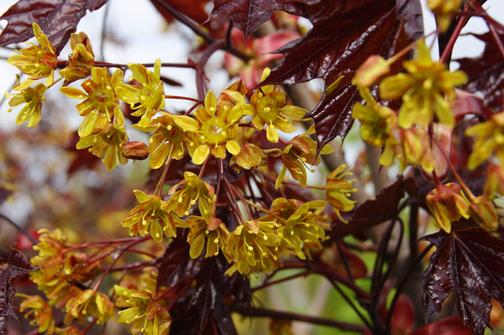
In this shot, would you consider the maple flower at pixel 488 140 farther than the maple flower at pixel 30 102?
No

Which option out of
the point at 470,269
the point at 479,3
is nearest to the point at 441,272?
the point at 470,269

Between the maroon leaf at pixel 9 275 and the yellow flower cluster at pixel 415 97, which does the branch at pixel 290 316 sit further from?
the yellow flower cluster at pixel 415 97

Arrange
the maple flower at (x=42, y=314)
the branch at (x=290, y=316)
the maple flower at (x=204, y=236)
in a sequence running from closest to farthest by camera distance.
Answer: the maple flower at (x=204, y=236) < the maple flower at (x=42, y=314) < the branch at (x=290, y=316)

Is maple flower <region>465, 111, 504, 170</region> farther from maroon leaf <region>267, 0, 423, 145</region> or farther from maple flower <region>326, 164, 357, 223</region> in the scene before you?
maple flower <region>326, 164, 357, 223</region>

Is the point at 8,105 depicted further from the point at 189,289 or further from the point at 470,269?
the point at 470,269

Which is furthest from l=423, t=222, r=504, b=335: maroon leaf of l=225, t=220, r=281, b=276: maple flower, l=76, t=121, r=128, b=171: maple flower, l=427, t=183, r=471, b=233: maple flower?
l=76, t=121, r=128, b=171: maple flower

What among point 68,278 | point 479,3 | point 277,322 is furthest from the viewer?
point 277,322

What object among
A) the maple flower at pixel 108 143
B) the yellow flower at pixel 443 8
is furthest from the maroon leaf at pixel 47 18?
the yellow flower at pixel 443 8
